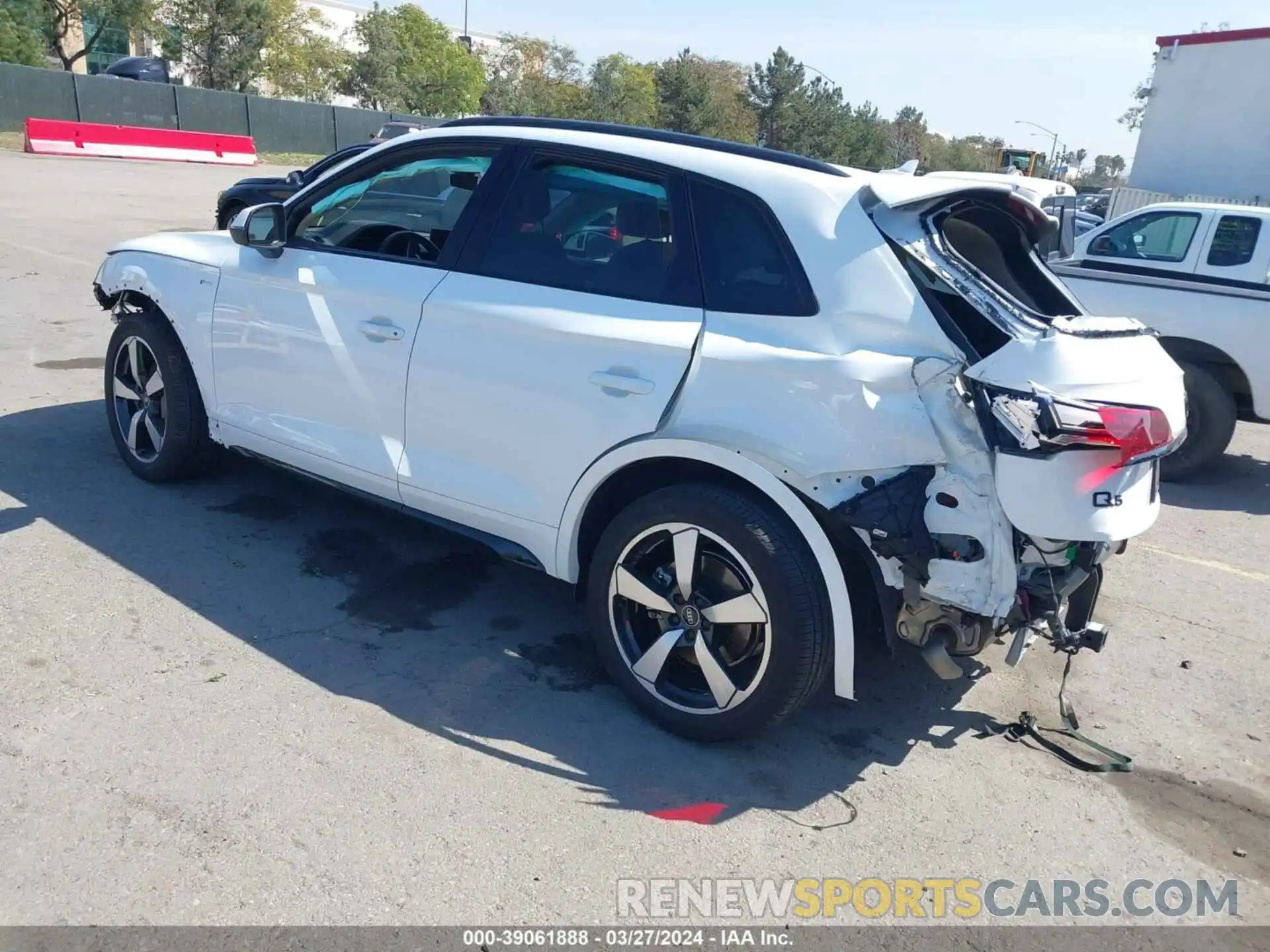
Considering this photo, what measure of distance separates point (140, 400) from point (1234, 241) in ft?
25.2

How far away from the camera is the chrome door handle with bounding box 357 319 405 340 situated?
12.9 ft

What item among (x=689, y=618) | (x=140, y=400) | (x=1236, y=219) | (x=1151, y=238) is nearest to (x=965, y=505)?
(x=689, y=618)

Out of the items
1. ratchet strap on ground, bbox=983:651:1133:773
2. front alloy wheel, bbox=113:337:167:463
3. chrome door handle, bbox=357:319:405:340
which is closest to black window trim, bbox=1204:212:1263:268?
ratchet strap on ground, bbox=983:651:1133:773

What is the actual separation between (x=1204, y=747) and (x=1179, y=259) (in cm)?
558

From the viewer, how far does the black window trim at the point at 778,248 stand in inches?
126

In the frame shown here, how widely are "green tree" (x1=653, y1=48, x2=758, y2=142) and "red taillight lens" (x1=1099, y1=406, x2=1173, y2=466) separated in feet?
188

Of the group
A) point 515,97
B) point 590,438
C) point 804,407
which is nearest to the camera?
point 804,407

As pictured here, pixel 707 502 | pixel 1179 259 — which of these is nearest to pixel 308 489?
pixel 707 502

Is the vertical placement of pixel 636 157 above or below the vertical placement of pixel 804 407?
above

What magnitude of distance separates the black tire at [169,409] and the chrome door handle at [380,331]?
1303mm

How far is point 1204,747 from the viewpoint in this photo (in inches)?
146

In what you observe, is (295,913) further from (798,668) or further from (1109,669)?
(1109,669)

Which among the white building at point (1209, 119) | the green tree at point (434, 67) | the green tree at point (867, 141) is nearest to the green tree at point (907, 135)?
the green tree at point (867, 141)

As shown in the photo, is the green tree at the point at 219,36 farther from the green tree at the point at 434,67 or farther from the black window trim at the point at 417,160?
the black window trim at the point at 417,160
